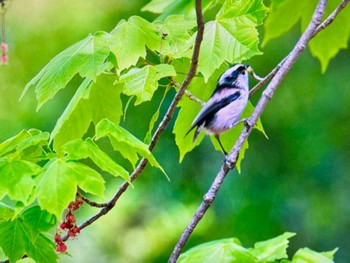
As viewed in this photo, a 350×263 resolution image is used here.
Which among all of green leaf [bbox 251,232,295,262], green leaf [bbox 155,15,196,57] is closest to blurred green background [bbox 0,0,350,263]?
green leaf [bbox 251,232,295,262]

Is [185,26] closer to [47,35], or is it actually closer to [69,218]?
[69,218]

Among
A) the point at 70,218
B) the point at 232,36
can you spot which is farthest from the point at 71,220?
the point at 232,36

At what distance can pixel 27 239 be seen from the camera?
103cm

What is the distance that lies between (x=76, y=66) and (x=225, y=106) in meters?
0.21

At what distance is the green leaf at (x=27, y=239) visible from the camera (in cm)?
99

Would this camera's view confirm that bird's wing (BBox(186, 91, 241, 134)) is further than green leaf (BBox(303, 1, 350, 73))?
No

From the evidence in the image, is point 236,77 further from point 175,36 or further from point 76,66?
point 76,66

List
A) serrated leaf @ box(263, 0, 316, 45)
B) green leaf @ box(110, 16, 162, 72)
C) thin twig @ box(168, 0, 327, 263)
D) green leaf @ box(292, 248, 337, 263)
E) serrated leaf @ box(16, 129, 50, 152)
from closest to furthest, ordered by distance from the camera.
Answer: thin twig @ box(168, 0, 327, 263)
serrated leaf @ box(16, 129, 50, 152)
green leaf @ box(110, 16, 162, 72)
green leaf @ box(292, 248, 337, 263)
serrated leaf @ box(263, 0, 316, 45)

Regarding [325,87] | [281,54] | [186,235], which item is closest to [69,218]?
[186,235]

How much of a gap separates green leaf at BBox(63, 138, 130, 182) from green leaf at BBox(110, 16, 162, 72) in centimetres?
17

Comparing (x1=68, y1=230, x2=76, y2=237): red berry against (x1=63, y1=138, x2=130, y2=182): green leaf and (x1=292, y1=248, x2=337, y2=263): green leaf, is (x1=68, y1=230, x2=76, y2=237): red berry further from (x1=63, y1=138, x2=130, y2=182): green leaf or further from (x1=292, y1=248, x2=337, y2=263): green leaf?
(x1=292, y1=248, x2=337, y2=263): green leaf

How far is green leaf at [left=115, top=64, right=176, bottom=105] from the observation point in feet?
3.33

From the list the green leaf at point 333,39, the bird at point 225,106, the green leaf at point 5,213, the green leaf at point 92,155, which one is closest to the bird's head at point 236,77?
the bird at point 225,106

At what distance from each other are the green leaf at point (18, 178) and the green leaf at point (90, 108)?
18 cm
